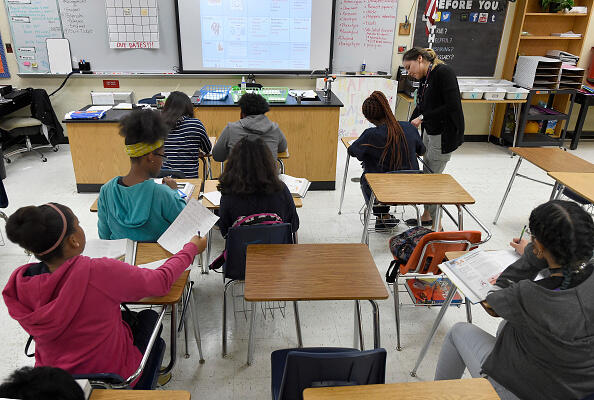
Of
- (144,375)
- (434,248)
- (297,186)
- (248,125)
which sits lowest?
(144,375)

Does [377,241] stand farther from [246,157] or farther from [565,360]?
[565,360]

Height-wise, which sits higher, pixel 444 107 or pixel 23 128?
pixel 444 107

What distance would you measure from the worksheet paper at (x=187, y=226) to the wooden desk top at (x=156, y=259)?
45 mm

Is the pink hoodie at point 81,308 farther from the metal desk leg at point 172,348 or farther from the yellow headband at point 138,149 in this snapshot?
the yellow headband at point 138,149

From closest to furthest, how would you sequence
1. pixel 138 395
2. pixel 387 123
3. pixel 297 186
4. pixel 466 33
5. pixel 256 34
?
1. pixel 138 395
2. pixel 297 186
3. pixel 387 123
4. pixel 256 34
5. pixel 466 33

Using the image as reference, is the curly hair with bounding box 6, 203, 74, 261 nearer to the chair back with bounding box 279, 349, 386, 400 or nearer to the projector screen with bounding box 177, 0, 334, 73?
the chair back with bounding box 279, 349, 386, 400

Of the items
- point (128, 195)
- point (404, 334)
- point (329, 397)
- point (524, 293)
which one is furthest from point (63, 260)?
point (404, 334)

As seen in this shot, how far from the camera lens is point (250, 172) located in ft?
7.09

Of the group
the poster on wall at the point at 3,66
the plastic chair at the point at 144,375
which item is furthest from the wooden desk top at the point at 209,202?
the poster on wall at the point at 3,66

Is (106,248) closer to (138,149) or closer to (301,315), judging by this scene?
(138,149)

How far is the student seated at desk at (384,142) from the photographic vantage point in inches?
123

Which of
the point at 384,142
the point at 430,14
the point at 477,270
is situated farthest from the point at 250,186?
the point at 430,14

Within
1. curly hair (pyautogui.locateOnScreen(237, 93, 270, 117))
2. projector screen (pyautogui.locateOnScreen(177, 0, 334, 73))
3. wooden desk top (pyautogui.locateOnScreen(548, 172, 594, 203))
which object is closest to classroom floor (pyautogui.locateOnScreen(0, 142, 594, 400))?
wooden desk top (pyautogui.locateOnScreen(548, 172, 594, 203))

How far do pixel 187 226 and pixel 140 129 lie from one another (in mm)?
483
